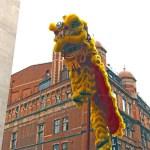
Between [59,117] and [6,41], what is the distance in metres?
14.1

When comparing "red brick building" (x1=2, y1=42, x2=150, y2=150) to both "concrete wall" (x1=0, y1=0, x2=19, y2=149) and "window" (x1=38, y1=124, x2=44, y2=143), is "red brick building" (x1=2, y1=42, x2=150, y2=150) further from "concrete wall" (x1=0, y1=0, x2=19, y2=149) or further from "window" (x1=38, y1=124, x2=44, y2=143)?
"concrete wall" (x1=0, y1=0, x2=19, y2=149)

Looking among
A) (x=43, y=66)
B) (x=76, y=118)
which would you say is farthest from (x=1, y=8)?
(x=43, y=66)

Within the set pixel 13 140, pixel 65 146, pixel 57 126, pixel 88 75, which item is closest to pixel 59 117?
pixel 57 126

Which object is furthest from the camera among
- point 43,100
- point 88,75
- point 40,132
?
point 43,100

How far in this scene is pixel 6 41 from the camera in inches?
927

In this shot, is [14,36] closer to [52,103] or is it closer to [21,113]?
[52,103]

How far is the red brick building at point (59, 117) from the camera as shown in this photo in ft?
110

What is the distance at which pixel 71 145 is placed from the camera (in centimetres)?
3262

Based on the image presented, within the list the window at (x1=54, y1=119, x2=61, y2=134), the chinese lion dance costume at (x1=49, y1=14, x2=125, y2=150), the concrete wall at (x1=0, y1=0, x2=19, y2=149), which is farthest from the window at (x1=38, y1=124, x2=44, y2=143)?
the chinese lion dance costume at (x1=49, y1=14, x2=125, y2=150)

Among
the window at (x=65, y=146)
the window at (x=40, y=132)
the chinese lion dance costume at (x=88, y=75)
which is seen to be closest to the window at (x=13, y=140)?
the window at (x=40, y=132)

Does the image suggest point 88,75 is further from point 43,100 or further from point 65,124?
point 43,100

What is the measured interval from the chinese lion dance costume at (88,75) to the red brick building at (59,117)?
19794 mm

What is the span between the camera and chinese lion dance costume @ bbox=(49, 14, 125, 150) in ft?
35.5

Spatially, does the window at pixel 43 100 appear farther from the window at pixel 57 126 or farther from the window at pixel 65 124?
the window at pixel 65 124
